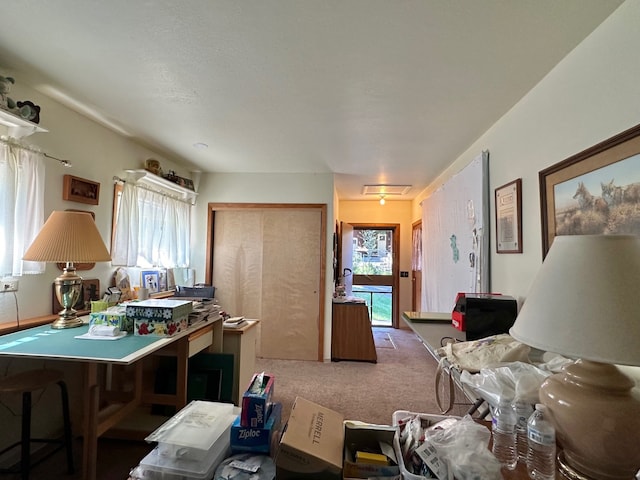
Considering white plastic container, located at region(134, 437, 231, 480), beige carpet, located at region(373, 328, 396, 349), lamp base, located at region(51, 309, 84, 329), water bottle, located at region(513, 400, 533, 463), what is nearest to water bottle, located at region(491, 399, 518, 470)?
water bottle, located at region(513, 400, 533, 463)

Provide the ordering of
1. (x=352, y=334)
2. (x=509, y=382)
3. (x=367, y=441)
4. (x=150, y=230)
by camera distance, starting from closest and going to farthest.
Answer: (x=367, y=441) < (x=509, y=382) < (x=150, y=230) < (x=352, y=334)

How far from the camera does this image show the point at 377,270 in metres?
6.44

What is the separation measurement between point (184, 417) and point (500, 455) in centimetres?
99

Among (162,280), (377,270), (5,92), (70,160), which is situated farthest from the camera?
(377,270)

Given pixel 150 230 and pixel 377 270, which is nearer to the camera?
pixel 150 230

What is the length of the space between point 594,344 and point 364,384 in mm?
2790

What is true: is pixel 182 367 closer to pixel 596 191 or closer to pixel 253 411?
pixel 253 411

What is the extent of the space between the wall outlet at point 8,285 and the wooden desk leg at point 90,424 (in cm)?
87

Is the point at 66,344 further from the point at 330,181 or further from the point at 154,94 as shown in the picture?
the point at 330,181

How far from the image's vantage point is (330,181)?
400 centimetres

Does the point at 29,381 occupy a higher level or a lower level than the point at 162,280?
lower

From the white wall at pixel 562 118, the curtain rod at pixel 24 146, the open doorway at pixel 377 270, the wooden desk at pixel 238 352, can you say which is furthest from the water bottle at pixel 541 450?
the open doorway at pixel 377 270

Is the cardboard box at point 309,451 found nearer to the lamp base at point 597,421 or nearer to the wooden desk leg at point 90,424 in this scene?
the lamp base at point 597,421

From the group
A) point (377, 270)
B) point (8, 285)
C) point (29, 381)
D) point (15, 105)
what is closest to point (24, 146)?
point (15, 105)
